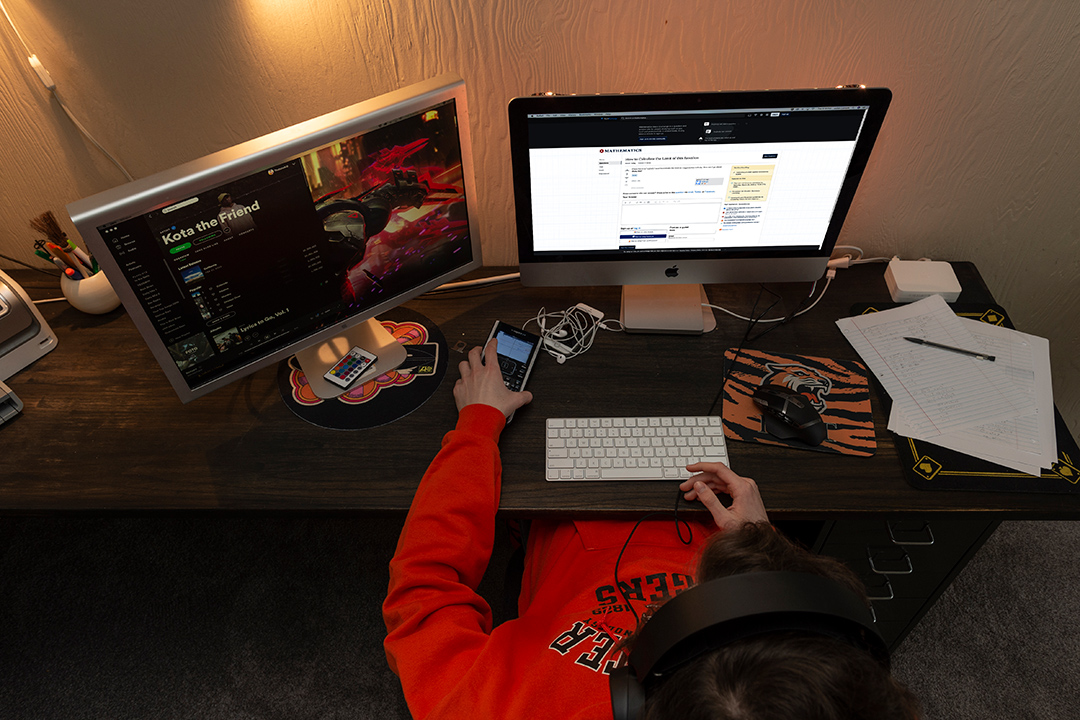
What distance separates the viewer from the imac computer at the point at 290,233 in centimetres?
83

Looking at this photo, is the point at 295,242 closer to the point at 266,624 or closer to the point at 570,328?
the point at 570,328

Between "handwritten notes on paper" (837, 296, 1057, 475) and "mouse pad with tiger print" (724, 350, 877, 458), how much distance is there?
6 cm

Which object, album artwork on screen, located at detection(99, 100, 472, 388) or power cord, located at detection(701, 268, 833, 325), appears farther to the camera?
power cord, located at detection(701, 268, 833, 325)

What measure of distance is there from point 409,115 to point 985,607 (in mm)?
1841

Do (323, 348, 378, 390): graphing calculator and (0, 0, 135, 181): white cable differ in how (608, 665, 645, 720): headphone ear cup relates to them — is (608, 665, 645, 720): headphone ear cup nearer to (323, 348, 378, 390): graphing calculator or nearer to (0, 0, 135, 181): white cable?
(323, 348, 378, 390): graphing calculator

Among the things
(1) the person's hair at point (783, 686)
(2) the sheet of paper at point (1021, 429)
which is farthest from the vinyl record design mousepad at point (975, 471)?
(1) the person's hair at point (783, 686)

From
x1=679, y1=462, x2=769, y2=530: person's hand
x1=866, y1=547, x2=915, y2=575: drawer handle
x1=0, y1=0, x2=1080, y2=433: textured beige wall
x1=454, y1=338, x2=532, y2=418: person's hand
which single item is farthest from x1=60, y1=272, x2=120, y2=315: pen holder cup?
x1=866, y1=547, x2=915, y2=575: drawer handle

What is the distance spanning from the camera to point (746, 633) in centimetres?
57

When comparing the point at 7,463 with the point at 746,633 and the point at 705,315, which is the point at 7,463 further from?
the point at 705,315

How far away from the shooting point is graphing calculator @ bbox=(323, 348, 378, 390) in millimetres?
1167

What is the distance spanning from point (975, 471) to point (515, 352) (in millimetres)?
834

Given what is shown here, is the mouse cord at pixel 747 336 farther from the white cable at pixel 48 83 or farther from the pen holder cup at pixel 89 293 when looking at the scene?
the white cable at pixel 48 83

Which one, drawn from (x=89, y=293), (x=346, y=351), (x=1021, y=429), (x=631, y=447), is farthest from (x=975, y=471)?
(x=89, y=293)

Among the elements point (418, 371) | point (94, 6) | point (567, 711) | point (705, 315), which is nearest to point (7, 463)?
point (418, 371)
